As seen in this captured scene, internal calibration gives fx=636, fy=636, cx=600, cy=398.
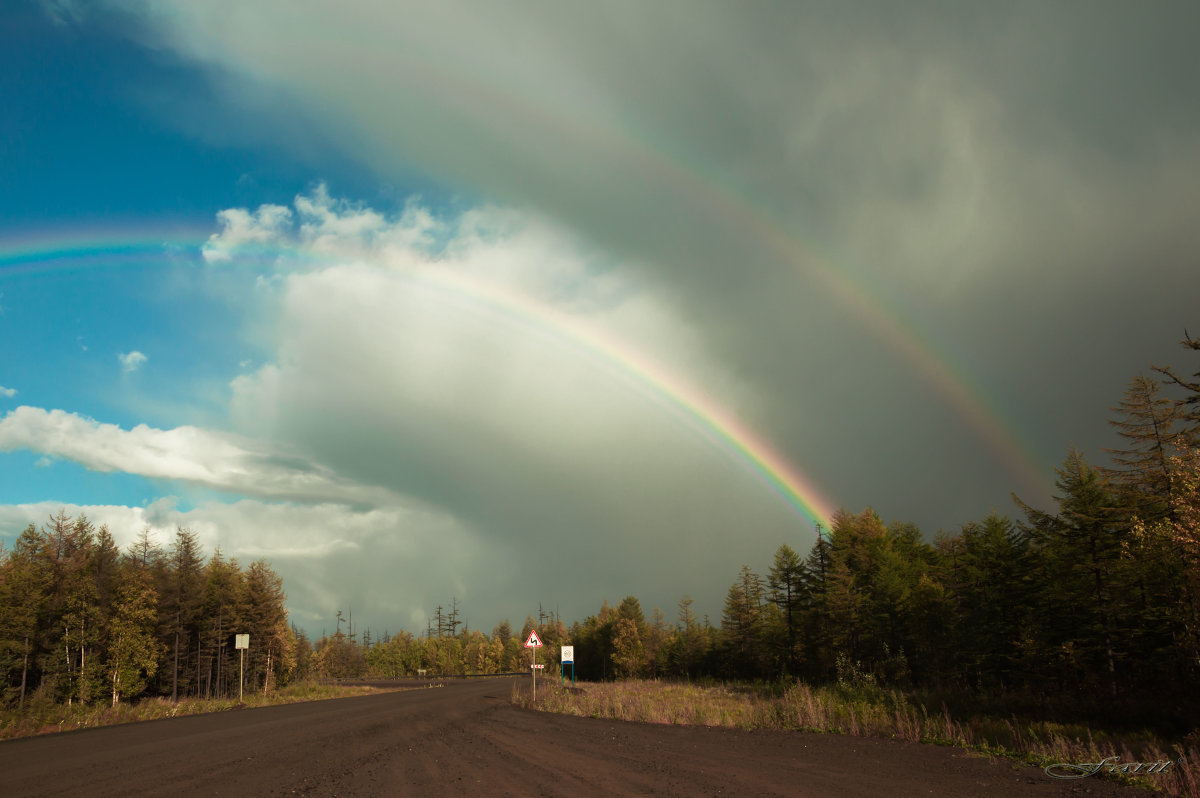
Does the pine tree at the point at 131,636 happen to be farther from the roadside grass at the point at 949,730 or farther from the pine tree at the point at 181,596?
the roadside grass at the point at 949,730

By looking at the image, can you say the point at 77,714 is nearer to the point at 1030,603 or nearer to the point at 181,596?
the point at 181,596

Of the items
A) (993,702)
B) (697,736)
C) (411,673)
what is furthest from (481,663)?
(697,736)

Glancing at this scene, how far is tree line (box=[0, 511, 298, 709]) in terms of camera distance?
36062 mm

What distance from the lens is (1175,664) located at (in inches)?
1081

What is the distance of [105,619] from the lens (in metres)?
40.6

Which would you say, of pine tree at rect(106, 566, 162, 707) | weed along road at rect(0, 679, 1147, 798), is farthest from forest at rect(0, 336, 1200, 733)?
weed along road at rect(0, 679, 1147, 798)

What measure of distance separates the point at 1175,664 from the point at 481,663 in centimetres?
11981

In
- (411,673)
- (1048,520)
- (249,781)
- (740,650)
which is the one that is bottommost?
(411,673)

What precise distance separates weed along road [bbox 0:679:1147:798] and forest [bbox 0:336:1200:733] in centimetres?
1105

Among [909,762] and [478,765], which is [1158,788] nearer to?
[909,762]

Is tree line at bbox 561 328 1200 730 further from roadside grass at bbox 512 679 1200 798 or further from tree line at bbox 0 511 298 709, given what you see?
tree line at bbox 0 511 298 709

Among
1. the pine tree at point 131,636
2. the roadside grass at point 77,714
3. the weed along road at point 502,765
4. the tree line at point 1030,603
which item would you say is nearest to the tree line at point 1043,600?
the tree line at point 1030,603

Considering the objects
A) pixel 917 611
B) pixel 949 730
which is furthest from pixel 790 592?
pixel 949 730

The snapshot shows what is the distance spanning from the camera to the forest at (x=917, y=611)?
1099 inches
